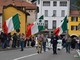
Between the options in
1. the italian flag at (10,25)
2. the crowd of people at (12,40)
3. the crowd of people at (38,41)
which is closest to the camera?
the crowd of people at (38,41)

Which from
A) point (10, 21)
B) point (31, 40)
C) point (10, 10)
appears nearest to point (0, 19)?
point (10, 10)

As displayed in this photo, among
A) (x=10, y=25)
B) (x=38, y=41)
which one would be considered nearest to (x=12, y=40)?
(x=10, y=25)

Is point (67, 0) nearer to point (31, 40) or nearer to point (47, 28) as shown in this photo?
point (47, 28)

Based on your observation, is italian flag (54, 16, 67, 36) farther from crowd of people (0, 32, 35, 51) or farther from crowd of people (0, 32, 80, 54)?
crowd of people (0, 32, 35, 51)

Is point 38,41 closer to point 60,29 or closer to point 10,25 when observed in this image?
point 60,29

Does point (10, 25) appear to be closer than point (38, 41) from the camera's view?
No

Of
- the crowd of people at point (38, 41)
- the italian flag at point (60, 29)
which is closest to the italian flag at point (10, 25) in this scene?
the crowd of people at point (38, 41)

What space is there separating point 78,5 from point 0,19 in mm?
44456

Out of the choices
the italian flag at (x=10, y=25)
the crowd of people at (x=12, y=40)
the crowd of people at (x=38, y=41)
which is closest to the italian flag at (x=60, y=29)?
the crowd of people at (x=38, y=41)

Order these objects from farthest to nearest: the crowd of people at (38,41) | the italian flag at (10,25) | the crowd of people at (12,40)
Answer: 1. the italian flag at (10,25)
2. the crowd of people at (12,40)
3. the crowd of people at (38,41)

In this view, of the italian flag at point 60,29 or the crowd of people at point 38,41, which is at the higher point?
the italian flag at point 60,29

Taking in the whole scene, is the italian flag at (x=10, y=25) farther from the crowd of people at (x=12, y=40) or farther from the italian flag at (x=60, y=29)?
the italian flag at (x=60, y=29)

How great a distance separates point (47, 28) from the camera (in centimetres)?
11619

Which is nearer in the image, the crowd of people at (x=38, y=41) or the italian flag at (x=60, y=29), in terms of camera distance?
the crowd of people at (x=38, y=41)
